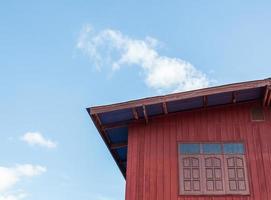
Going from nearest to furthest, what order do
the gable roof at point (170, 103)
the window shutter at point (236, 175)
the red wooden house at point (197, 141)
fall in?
the window shutter at point (236, 175) < the red wooden house at point (197, 141) < the gable roof at point (170, 103)

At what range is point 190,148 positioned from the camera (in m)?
10.3

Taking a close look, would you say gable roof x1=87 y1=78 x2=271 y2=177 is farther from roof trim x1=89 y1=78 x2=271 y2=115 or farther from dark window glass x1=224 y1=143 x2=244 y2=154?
dark window glass x1=224 y1=143 x2=244 y2=154

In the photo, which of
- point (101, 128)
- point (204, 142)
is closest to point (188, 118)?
point (204, 142)

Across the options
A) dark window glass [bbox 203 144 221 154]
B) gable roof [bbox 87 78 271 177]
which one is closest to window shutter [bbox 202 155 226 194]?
dark window glass [bbox 203 144 221 154]

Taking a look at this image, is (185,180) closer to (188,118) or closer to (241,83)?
(188,118)

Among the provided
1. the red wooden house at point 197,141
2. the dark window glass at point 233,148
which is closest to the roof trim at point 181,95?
the red wooden house at point 197,141

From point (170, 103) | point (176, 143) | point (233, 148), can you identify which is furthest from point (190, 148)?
point (170, 103)

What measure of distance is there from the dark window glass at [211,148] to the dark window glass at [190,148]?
17cm

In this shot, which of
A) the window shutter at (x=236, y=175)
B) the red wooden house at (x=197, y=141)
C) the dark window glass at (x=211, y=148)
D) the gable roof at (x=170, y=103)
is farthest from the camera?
the gable roof at (x=170, y=103)

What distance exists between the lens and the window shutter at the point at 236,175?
31.6 ft

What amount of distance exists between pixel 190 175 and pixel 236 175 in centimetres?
110

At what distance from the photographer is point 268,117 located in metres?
10.8

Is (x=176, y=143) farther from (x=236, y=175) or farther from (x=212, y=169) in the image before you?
(x=236, y=175)

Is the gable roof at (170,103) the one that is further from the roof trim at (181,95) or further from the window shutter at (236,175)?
the window shutter at (236,175)
